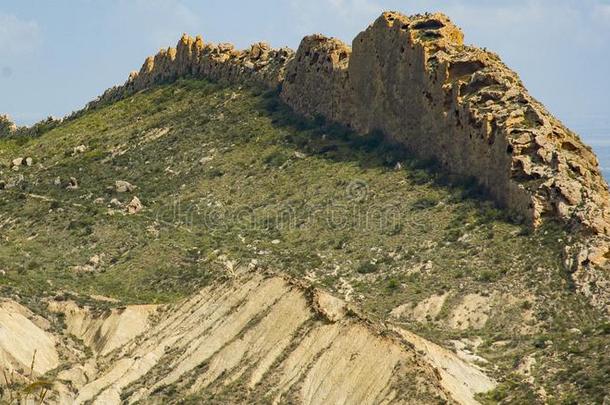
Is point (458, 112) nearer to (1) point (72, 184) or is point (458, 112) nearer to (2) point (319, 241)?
(2) point (319, 241)

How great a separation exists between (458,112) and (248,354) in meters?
30.2

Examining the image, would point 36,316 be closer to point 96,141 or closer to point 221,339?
point 221,339

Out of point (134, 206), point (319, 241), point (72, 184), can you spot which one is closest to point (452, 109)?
point (319, 241)

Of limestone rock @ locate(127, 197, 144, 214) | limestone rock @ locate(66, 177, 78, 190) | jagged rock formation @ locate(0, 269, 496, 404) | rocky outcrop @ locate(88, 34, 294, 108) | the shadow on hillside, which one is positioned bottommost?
jagged rock formation @ locate(0, 269, 496, 404)

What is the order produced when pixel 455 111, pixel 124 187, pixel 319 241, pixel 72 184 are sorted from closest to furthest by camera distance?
1. pixel 319 241
2. pixel 455 111
3. pixel 124 187
4. pixel 72 184

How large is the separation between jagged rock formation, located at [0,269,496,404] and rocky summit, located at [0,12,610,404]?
12 cm

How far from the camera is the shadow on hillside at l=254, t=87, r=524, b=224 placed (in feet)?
266

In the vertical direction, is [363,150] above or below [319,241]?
above

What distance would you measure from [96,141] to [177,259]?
35076mm

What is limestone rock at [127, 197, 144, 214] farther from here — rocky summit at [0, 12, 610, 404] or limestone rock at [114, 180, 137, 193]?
limestone rock at [114, 180, 137, 193]

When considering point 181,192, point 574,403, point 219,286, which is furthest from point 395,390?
point 181,192

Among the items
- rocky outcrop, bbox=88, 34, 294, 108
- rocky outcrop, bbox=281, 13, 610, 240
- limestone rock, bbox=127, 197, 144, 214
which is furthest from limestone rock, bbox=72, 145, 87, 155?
limestone rock, bbox=127, 197, 144, 214

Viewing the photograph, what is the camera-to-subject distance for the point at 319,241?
80750 mm

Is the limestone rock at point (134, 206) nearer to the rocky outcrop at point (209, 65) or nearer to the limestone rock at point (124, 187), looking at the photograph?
the limestone rock at point (124, 187)
